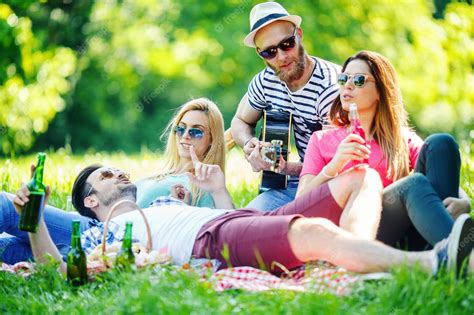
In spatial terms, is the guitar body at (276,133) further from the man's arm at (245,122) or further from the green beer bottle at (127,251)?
the green beer bottle at (127,251)

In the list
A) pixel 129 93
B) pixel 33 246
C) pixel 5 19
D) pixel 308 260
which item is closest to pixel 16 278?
pixel 33 246

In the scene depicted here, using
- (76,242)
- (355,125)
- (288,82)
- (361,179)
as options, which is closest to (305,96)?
(288,82)

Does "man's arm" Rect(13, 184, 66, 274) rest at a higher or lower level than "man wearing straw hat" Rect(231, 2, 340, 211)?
lower

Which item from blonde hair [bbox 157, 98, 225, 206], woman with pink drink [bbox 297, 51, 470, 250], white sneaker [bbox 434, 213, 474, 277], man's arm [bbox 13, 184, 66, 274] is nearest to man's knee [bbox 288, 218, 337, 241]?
woman with pink drink [bbox 297, 51, 470, 250]

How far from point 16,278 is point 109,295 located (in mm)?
675

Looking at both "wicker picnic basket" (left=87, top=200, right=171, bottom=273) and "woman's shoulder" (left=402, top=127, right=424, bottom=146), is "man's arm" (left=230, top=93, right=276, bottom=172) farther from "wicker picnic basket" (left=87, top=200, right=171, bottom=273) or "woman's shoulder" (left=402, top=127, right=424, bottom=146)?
"wicker picnic basket" (left=87, top=200, right=171, bottom=273)

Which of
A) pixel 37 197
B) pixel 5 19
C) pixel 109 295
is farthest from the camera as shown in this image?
pixel 5 19

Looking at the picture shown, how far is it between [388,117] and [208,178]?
1.20 m

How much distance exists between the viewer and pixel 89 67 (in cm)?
2352

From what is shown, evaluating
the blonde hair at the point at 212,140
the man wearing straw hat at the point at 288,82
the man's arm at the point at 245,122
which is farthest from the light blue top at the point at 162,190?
the man's arm at the point at 245,122

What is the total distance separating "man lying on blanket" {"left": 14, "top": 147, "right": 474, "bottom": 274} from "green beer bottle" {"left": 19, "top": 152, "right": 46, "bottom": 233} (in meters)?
0.04

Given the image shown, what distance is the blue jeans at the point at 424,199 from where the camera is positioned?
4.14 meters

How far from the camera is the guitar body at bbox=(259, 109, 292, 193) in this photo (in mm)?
5922

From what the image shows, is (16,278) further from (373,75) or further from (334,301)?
(373,75)
